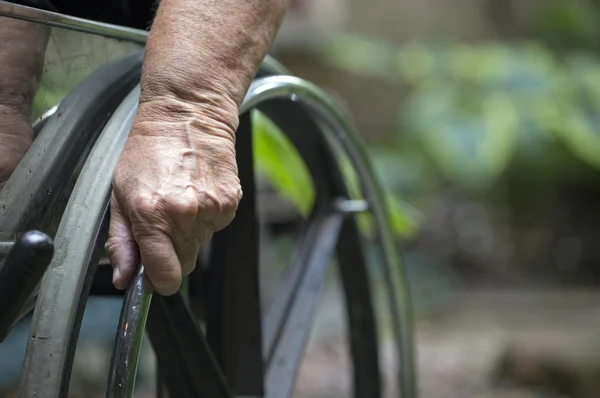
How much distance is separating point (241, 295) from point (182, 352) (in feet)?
0.57

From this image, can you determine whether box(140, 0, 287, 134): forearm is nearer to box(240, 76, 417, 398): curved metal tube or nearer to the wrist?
the wrist

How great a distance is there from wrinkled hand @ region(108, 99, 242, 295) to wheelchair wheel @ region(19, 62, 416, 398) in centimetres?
2

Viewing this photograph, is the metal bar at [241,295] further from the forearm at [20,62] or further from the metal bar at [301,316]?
the forearm at [20,62]

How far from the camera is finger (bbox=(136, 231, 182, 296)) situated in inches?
26.9

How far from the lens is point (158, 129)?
73 centimetres

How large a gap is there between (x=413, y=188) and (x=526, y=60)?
0.84m

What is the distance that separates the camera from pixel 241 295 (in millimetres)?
1009

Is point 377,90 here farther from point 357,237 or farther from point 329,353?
point 357,237

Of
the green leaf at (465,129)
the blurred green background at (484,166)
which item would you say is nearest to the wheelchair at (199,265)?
the blurred green background at (484,166)

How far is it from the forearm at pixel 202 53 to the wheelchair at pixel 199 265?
5 centimetres

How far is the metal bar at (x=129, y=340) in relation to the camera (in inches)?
25.9

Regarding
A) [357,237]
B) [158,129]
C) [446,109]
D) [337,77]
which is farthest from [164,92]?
[337,77]

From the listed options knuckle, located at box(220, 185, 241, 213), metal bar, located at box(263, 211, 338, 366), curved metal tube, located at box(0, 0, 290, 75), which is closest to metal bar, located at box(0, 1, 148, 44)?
curved metal tube, located at box(0, 0, 290, 75)

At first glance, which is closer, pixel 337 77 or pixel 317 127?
pixel 317 127
